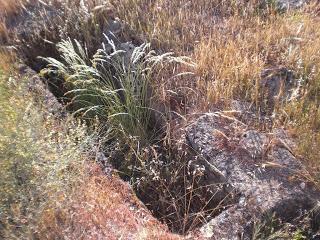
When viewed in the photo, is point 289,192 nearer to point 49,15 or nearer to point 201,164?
point 201,164

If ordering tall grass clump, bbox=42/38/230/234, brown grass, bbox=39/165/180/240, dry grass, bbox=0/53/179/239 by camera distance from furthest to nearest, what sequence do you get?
1. tall grass clump, bbox=42/38/230/234
2. brown grass, bbox=39/165/180/240
3. dry grass, bbox=0/53/179/239

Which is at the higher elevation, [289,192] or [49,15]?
[49,15]

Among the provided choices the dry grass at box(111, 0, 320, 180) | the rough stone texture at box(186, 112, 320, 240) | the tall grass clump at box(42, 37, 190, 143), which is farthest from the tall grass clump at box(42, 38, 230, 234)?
the dry grass at box(111, 0, 320, 180)

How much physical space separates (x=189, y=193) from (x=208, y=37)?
156 cm

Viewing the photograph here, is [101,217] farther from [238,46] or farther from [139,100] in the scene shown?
[238,46]

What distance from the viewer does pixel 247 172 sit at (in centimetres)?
312

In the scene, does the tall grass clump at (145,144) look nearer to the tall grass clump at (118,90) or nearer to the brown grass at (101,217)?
the tall grass clump at (118,90)

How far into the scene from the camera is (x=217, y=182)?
3.25m

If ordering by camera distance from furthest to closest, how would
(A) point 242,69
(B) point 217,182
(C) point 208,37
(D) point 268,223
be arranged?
(C) point 208,37, (A) point 242,69, (B) point 217,182, (D) point 268,223

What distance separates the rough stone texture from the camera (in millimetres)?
2930

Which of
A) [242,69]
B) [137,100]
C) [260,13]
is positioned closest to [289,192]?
[242,69]

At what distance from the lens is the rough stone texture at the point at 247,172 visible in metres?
2.93

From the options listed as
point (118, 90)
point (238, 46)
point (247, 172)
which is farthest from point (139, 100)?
point (247, 172)

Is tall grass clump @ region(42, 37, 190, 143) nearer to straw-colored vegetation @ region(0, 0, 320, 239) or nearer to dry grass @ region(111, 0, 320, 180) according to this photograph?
straw-colored vegetation @ region(0, 0, 320, 239)
